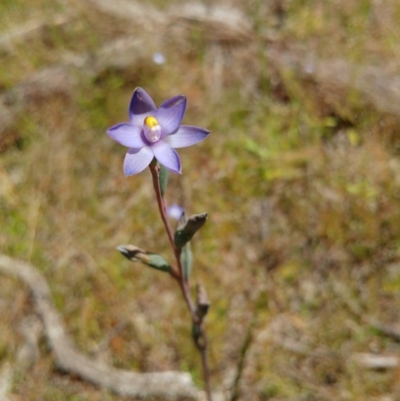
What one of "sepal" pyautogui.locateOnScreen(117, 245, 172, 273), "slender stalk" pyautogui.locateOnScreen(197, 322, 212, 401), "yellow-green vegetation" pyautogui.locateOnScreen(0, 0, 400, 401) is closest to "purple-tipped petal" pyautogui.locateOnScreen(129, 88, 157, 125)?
"sepal" pyautogui.locateOnScreen(117, 245, 172, 273)

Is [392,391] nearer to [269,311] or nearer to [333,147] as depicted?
[269,311]

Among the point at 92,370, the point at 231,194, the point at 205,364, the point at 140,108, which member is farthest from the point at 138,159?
the point at 231,194

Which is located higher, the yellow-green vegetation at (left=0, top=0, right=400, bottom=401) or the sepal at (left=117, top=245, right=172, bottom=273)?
the sepal at (left=117, top=245, right=172, bottom=273)

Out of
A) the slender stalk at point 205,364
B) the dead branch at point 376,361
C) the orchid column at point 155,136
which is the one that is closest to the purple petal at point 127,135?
the orchid column at point 155,136

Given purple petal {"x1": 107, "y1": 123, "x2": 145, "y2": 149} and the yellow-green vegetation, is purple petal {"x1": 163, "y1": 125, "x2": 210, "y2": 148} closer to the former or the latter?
purple petal {"x1": 107, "y1": 123, "x2": 145, "y2": 149}

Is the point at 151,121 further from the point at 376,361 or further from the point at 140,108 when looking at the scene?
the point at 376,361

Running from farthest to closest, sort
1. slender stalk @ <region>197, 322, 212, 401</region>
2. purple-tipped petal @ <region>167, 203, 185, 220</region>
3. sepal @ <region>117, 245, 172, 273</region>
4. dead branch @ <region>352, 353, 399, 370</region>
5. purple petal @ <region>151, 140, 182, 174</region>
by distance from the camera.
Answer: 1. purple-tipped petal @ <region>167, 203, 185, 220</region>
2. dead branch @ <region>352, 353, 399, 370</region>
3. slender stalk @ <region>197, 322, 212, 401</region>
4. sepal @ <region>117, 245, 172, 273</region>
5. purple petal @ <region>151, 140, 182, 174</region>

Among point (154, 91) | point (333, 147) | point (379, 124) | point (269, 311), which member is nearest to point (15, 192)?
point (154, 91)

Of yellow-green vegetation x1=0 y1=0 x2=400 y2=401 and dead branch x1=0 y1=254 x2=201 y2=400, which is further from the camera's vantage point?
yellow-green vegetation x1=0 y1=0 x2=400 y2=401
